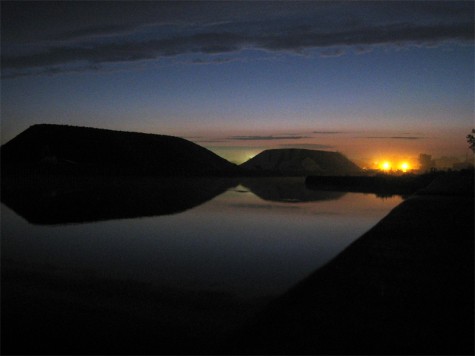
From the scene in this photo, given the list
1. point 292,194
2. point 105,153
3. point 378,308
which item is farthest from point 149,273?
point 105,153

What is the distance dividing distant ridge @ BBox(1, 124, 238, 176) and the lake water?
7992 cm

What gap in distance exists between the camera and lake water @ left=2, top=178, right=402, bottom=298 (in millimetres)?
8703

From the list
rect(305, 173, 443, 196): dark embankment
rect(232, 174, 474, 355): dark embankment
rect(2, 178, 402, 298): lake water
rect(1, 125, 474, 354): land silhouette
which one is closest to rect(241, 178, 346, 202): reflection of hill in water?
rect(305, 173, 443, 196): dark embankment

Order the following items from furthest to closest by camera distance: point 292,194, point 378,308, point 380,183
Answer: point 380,183 < point 292,194 < point 378,308

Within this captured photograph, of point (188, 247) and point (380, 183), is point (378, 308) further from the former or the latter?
point (380, 183)

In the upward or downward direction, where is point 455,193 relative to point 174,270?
upward

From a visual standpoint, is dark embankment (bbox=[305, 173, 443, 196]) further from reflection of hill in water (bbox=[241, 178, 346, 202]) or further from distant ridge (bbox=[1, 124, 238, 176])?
distant ridge (bbox=[1, 124, 238, 176])

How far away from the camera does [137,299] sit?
705cm

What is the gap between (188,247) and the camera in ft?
40.2

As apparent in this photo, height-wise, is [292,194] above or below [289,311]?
above

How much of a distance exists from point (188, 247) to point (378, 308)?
7565mm

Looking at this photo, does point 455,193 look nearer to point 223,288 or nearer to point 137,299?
point 223,288

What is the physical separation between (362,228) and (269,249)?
6.59 metres

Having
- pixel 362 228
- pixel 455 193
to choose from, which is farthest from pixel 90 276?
pixel 455 193
